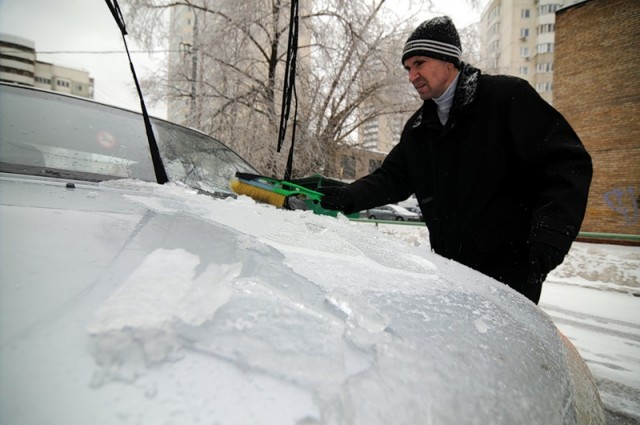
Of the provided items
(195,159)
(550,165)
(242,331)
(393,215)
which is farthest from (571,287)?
(393,215)

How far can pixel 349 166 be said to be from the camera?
10117 mm

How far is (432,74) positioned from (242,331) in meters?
1.73

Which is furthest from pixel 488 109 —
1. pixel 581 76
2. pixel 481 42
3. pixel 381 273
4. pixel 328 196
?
pixel 581 76

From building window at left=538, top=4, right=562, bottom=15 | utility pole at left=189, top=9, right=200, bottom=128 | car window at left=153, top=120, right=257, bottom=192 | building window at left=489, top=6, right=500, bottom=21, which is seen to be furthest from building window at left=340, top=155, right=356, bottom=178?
building window at left=489, top=6, right=500, bottom=21

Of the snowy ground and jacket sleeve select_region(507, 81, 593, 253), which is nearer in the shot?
jacket sleeve select_region(507, 81, 593, 253)

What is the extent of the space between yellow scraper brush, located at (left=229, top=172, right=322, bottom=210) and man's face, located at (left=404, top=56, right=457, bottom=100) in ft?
2.67

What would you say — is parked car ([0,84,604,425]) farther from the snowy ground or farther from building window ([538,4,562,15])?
building window ([538,4,562,15])

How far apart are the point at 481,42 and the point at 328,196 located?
9799 millimetres

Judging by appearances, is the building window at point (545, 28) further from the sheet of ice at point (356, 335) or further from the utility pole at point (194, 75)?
the sheet of ice at point (356, 335)

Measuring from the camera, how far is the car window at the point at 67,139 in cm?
141

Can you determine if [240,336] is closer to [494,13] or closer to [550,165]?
[550,165]

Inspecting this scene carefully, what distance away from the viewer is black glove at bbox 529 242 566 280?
1318 millimetres

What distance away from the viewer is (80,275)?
543 mm

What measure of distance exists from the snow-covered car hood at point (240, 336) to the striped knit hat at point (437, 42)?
1.33 meters
